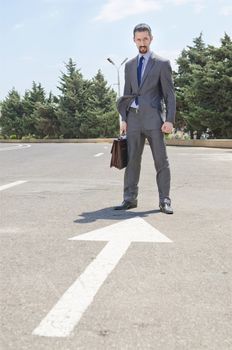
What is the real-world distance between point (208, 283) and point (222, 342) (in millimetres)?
864

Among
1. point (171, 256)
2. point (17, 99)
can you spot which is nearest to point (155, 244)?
point (171, 256)

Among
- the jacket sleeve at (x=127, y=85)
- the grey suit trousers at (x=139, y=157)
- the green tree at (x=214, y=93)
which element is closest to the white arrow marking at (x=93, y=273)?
the grey suit trousers at (x=139, y=157)

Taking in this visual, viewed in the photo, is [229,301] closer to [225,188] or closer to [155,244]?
[155,244]

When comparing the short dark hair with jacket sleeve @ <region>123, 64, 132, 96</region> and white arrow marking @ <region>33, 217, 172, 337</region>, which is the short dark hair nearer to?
jacket sleeve @ <region>123, 64, 132, 96</region>

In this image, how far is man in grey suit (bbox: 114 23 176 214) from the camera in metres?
5.68

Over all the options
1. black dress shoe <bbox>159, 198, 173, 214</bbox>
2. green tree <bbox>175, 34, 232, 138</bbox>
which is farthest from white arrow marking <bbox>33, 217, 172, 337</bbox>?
green tree <bbox>175, 34, 232, 138</bbox>

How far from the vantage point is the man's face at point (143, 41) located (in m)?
5.64

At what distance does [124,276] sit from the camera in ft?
10.7

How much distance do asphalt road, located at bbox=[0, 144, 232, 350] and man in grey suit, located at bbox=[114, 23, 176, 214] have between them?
34 cm

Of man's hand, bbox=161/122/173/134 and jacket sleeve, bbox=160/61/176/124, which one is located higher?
jacket sleeve, bbox=160/61/176/124

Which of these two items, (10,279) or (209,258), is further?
(209,258)

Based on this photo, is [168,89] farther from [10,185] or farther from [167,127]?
[10,185]

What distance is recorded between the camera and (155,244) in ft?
13.6

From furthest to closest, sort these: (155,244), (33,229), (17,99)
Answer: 1. (17,99)
2. (33,229)
3. (155,244)
